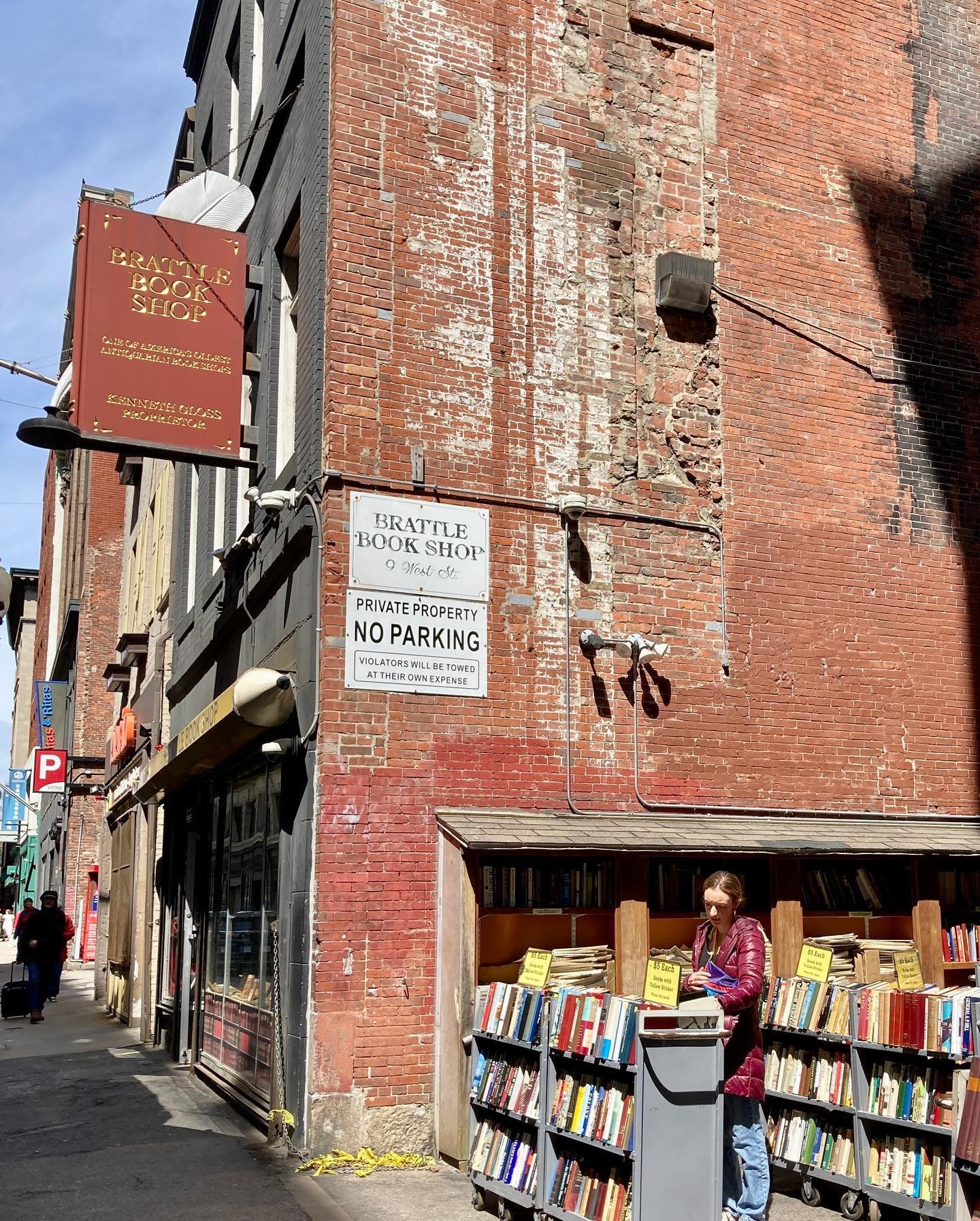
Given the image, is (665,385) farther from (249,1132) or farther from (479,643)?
(249,1132)

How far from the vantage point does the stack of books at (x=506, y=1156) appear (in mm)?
7613

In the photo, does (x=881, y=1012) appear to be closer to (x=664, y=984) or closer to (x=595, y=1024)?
(x=664, y=984)

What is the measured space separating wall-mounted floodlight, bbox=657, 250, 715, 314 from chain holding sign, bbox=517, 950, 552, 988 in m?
5.85

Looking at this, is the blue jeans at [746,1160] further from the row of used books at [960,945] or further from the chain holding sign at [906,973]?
the row of used books at [960,945]

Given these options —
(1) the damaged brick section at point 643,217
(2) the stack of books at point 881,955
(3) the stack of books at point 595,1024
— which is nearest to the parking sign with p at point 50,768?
(1) the damaged brick section at point 643,217

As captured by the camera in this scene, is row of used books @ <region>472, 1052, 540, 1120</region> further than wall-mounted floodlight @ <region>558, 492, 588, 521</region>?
No

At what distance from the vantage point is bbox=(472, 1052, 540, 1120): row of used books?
7.77 m

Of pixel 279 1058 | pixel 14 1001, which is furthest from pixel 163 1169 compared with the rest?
pixel 14 1001

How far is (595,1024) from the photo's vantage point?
283 inches

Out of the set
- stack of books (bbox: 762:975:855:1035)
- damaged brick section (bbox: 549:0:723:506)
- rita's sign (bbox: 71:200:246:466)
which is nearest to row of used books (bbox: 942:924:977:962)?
stack of books (bbox: 762:975:855:1035)

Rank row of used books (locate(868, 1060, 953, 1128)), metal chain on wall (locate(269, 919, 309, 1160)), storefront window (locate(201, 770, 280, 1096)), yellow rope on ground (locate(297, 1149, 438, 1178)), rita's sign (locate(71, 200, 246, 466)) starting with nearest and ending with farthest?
row of used books (locate(868, 1060, 953, 1128)), yellow rope on ground (locate(297, 1149, 438, 1178)), metal chain on wall (locate(269, 919, 309, 1160)), storefront window (locate(201, 770, 280, 1096)), rita's sign (locate(71, 200, 246, 466))

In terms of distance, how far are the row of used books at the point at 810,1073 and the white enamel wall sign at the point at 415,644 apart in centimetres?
335

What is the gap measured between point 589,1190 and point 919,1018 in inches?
81.6

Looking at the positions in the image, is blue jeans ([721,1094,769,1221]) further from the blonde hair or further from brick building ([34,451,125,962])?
brick building ([34,451,125,962])
